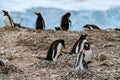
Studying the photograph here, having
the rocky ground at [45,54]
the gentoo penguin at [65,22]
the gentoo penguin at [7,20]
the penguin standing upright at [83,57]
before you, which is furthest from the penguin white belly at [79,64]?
the gentoo penguin at [7,20]

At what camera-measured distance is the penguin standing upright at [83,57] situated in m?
12.8

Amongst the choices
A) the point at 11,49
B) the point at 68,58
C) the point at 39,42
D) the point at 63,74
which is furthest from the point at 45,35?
the point at 63,74

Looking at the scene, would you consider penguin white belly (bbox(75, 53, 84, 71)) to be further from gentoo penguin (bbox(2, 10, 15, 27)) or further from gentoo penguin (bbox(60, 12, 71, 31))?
gentoo penguin (bbox(2, 10, 15, 27))

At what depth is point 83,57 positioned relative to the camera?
1348 centimetres

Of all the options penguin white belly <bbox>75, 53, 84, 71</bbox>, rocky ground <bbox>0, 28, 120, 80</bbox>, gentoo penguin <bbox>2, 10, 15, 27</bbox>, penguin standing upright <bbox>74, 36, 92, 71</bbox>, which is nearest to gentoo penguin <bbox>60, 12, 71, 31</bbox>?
rocky ground <bbox>0, 28, 120, 80</bbox>

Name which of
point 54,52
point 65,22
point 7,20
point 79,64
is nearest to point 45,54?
point 54,52

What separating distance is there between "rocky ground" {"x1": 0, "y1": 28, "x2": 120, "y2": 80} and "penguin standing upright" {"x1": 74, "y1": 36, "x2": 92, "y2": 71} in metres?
0.21

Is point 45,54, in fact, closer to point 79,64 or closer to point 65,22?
point 79,64

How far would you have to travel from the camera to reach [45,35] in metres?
19.0

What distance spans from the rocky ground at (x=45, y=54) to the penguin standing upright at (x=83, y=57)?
214 millimetres

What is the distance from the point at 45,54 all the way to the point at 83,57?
9.43 feet

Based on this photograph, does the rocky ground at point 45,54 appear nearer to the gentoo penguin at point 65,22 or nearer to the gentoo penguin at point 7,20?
the gentoo penguin at point 65,22

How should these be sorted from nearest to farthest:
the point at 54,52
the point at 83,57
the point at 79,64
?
the point at 79,64, the point at 83,57, the point at 54,52

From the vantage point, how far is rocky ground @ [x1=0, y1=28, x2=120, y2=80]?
12.6 m
